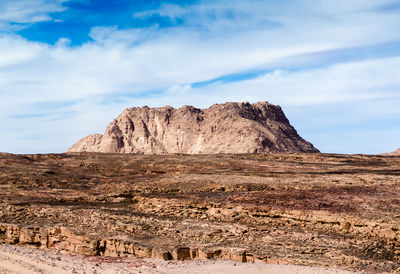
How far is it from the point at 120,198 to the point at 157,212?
7661 mm

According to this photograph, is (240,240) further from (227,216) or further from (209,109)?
(209,109)

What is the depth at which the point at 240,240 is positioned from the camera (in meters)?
22.5

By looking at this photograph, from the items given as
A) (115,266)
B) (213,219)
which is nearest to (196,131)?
(213,219)

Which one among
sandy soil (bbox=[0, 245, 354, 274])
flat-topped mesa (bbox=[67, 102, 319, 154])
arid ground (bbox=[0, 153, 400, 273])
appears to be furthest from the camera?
flat-topped mesa (bbox=[67, 102, 319, 154])

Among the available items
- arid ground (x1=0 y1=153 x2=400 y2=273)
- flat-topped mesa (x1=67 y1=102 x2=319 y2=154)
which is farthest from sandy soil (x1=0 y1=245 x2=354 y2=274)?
flat-topped mesa (x1=67 y1=102 x2=319 y2=154)

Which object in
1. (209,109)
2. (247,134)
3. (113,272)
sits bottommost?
(113,272)

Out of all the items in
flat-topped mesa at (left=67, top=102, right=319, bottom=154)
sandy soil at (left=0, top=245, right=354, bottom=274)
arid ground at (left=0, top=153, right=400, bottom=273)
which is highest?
flat-topped mesa at (left=67, top=102, right=319, bottom=154)

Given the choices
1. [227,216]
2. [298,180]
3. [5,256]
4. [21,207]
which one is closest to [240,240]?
[227,216]

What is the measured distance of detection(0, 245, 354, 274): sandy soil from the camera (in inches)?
706

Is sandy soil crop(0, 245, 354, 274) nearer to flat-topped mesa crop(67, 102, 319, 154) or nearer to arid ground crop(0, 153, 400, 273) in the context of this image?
arid ground crop(0, 153, 400, 273)

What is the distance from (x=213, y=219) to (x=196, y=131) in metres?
112

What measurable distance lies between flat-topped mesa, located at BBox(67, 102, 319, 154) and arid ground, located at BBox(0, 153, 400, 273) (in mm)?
80651

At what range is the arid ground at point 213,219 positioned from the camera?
808 inches

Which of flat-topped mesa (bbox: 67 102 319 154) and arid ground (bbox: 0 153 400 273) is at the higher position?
flat-topped mesa (bbox: 67 102 319 154)
